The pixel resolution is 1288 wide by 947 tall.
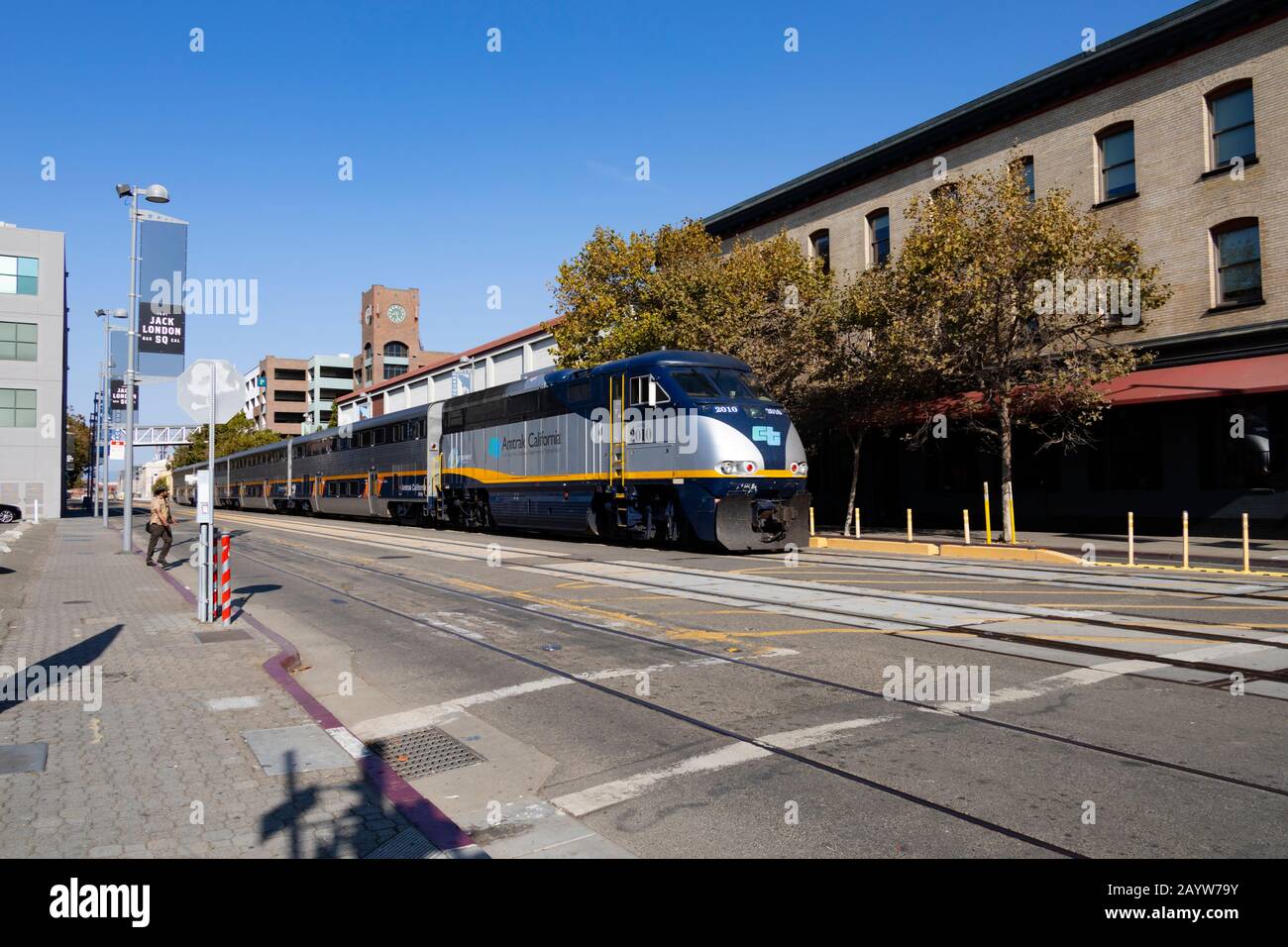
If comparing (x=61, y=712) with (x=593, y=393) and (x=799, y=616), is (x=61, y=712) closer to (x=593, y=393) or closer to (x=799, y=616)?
(x=799, y=616)

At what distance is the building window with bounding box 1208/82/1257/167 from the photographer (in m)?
24.1

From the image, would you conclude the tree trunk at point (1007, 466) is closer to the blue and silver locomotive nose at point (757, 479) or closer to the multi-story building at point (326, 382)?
the blue and silver locomotive nose at point (757, 479)

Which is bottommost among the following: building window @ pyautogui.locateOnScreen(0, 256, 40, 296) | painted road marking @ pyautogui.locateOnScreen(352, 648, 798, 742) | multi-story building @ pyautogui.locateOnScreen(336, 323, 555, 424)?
painted road marking @ pyautogui.locateOnScreen(352, 648, 798, 742)

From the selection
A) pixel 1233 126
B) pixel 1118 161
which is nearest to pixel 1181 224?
pixel 1233 126

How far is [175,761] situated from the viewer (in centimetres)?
599

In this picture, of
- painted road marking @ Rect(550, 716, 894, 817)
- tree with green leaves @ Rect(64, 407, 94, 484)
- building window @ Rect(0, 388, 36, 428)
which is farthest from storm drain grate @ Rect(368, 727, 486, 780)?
tree with green leaves @ Rect(64, 407, 94, 484)

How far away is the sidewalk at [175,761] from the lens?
470 cm

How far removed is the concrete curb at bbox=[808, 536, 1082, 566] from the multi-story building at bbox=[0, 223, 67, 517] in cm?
4644

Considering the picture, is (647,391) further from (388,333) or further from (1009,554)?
(388,333)

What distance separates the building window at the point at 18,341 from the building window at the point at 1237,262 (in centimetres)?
5657

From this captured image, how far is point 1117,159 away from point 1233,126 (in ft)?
10.8

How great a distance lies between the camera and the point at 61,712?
7.20 meters

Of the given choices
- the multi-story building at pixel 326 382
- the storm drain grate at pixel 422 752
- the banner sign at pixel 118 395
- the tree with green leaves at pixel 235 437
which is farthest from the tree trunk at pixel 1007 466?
the multi-story building at pixel 326 382

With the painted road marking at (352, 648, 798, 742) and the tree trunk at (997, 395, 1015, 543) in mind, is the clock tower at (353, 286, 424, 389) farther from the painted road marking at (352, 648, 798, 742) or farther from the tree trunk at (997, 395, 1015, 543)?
the painted road marking at (352, 648, 798, 742)
